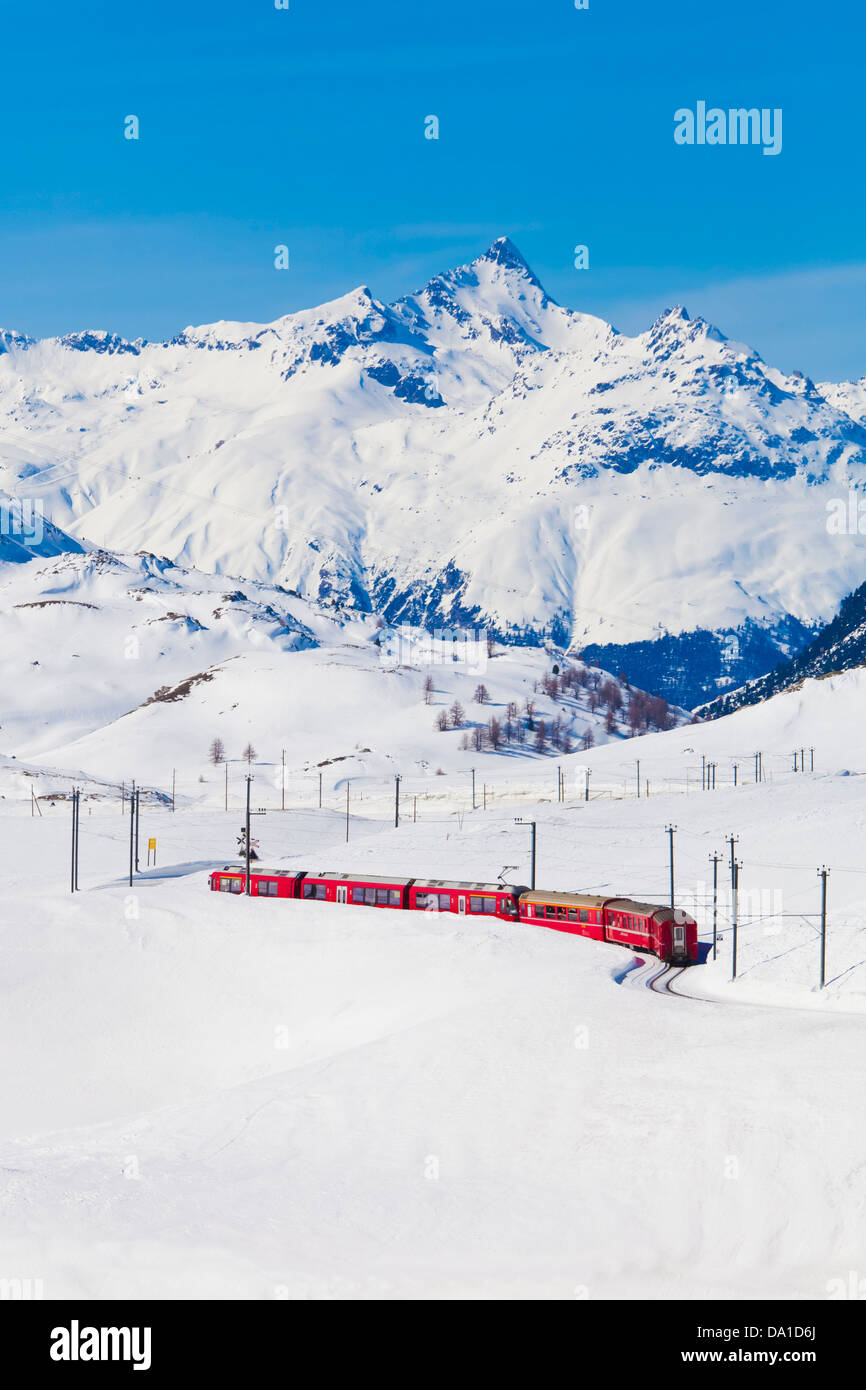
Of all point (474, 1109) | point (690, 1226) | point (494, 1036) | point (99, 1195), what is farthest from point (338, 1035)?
point (690, 1226)

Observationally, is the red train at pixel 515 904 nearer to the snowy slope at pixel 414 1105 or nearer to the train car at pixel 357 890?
the train car at pixel 357 890

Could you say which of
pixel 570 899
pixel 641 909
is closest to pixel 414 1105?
pixel 641 909

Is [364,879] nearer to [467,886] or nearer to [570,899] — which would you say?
[467,886]

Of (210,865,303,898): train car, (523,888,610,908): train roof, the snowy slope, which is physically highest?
(523,888,610,908): train roof

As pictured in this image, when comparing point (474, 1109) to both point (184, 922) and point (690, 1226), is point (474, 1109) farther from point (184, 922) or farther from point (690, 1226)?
point (184, 922)

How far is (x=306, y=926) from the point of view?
219 ft

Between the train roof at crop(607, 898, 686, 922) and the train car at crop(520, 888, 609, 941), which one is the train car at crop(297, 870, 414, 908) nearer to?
the train car at crop(520, 888, 609, 941)

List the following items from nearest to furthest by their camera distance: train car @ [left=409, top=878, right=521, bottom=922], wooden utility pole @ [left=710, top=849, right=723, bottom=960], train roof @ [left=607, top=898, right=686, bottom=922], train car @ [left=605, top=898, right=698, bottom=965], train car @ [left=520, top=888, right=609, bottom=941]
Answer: train car @ [left=605, top=898, right=698, bottom=965], train roof @ [left=607, top=898, right=686, bottom=922], wooden utility pole @ [left=710, top=849, right=723, bottom=960], train car @ [left=520, top=888, right=609, bottom=941], train car @ [left=409, top=878, right=521, bottom=922]

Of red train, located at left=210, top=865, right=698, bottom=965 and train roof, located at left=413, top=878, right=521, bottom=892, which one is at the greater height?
train roof, located at left=413, top=878, right=521, bottom=892

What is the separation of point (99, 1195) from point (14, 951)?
35631 mm

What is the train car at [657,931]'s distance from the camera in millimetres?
62406

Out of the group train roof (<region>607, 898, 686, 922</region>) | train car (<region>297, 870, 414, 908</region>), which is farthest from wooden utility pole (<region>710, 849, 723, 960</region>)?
train car (<region>297, 870, 414, 908</region>)

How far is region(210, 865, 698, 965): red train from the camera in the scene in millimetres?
63000
